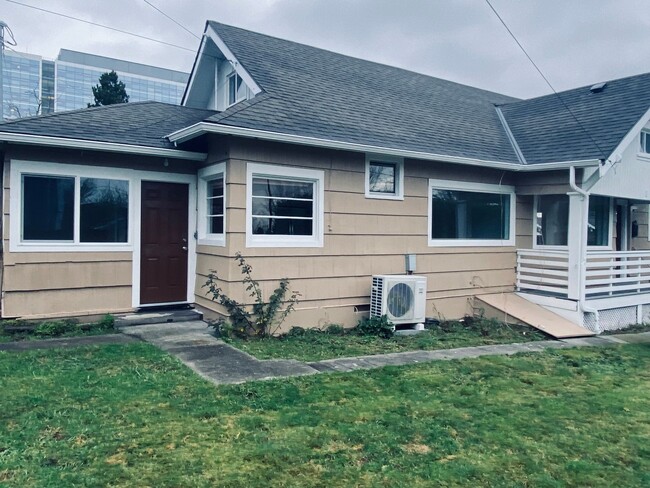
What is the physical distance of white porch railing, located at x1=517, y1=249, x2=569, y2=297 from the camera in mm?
9852

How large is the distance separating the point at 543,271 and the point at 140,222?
7.72 m

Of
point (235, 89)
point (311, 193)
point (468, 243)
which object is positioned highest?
point (235, 89)

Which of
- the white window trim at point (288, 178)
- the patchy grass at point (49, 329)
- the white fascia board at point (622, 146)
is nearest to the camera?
the patchy grass at point (49, 329)

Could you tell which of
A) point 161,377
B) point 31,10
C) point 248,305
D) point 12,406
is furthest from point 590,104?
point 31,10

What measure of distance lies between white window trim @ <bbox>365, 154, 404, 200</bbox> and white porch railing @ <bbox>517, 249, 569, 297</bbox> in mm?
3320

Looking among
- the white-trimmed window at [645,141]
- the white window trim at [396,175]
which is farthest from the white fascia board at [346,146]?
the white-trimmed window at [645,141]

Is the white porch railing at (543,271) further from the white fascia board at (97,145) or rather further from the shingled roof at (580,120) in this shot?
the white fascia board at (97,145)

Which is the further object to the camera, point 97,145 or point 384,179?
point 384,179

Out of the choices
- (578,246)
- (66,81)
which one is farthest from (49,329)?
(66,81)

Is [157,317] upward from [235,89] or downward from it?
downward

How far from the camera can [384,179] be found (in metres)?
9.15

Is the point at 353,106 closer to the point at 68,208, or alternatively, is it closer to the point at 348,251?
the point at 348,251

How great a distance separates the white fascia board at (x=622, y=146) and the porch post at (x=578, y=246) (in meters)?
0.64

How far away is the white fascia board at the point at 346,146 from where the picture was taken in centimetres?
706
